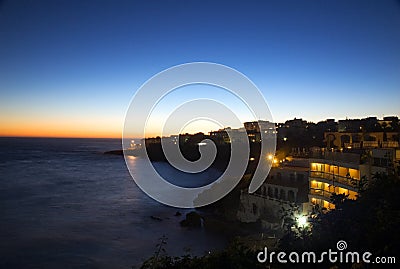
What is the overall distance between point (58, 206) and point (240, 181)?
9.62m

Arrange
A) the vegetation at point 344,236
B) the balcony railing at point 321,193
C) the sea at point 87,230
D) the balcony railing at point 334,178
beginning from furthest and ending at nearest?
the sea at point 87,230, the balcony railing at point 321,193, the balcony railing at point 334,178, the vegetation at point 344,236

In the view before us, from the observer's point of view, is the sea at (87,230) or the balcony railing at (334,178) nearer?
the balcony railing at (334,178)

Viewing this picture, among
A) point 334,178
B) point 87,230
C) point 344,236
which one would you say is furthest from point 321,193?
point 87,230

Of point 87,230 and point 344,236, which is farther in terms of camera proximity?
point 87,230

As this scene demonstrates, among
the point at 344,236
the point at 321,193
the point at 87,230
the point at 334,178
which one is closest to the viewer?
the point at 344,236

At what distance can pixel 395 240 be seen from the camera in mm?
2928

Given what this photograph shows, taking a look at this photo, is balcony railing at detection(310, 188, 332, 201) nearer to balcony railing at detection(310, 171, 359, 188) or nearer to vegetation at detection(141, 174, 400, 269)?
balcony railing at detection(310, 171, 359, 188)

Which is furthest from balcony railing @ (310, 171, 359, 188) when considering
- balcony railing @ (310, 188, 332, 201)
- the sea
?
the sea

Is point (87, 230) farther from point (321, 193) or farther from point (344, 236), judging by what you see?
point (344, 236)

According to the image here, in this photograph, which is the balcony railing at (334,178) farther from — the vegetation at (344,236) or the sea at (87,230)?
the sea at (87,230)

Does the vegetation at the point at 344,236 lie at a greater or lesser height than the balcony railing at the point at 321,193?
greater

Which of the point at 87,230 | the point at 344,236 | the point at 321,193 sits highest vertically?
the point at 344,236

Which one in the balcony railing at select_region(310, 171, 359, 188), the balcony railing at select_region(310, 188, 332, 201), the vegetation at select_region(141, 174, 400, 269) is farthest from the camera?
the balcony railing at select_region(310, 188, 332, 201)

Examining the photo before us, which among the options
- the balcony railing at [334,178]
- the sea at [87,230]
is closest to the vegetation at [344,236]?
the balcony railing at [334,178]
